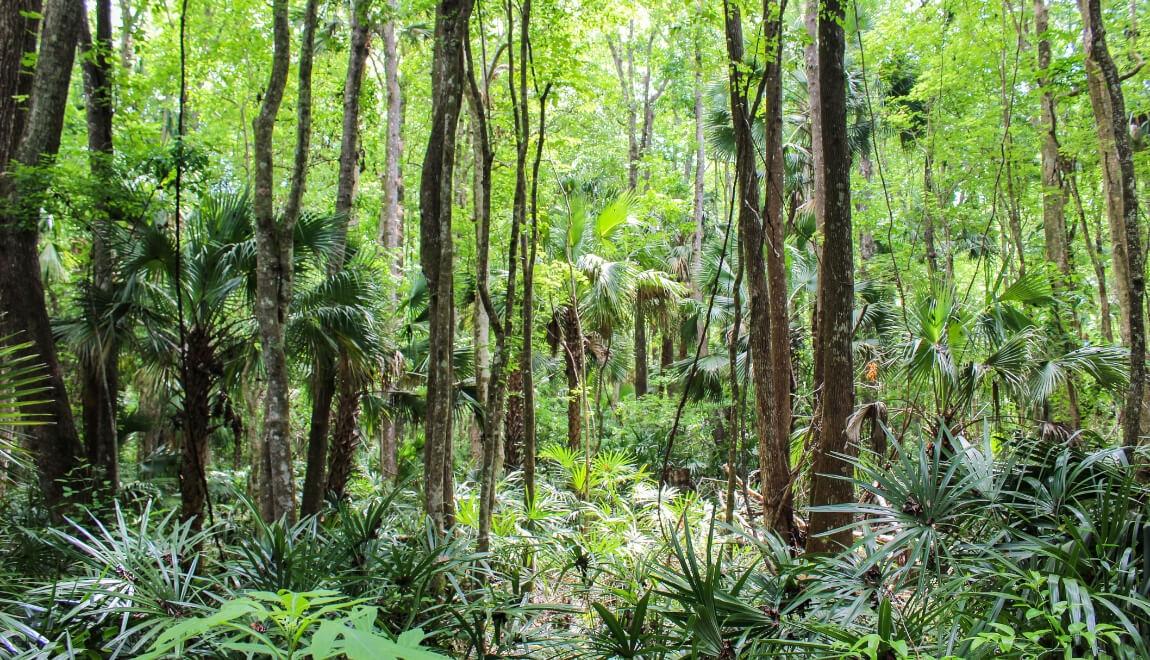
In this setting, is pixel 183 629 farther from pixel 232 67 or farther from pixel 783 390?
pixel 232 67

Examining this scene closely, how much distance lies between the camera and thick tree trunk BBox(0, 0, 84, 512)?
5770mm

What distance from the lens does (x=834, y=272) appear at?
5.10 metres

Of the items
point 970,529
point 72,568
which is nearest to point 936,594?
point 970,529

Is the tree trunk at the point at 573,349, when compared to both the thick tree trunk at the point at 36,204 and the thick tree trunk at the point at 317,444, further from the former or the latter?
the thick tree trunk at the point at 36,204

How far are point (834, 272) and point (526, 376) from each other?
2.66 m

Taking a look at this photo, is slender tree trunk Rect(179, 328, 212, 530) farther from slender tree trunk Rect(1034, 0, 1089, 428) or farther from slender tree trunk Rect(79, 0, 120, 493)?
slender tree trunk Rect(1034, 0, 1089, 428)

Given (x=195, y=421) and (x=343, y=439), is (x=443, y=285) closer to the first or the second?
(x=195, y=421)

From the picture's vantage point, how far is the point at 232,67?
1166 centimetres

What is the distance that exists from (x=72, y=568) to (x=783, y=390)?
5359 millimetres

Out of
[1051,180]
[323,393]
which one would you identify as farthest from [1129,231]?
[323,393]

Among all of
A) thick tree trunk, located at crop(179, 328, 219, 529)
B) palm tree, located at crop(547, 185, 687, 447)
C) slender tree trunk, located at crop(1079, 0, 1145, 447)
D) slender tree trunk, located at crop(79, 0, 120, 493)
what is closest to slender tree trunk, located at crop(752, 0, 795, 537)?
slender tree trunk, located at crop(1079, 0, 1145, 447)

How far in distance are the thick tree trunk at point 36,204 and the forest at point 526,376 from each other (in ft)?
0.11

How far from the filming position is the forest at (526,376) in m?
3.08

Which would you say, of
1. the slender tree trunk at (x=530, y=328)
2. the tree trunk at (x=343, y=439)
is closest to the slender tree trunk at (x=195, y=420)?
the tree trunk at (x=343, y=439)
